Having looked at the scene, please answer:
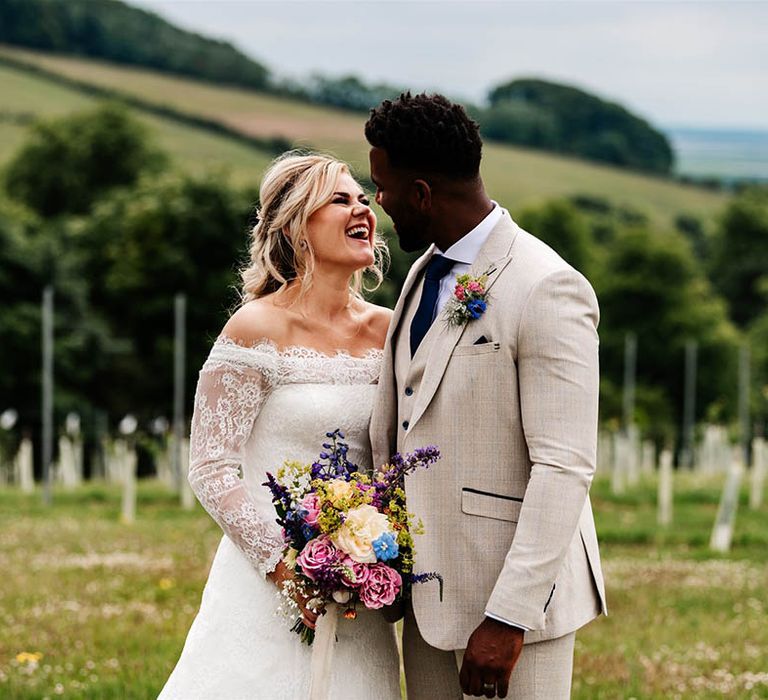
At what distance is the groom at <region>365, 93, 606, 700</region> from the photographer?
13.2 ft

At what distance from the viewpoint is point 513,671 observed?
4215mm

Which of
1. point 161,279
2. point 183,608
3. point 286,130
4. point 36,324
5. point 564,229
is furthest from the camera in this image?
point 286,130

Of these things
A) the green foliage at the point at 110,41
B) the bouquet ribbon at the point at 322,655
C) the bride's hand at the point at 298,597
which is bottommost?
the bouquet ribbon at the point at 322,655

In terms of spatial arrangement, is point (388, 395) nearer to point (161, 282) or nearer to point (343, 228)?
point (343, 228)

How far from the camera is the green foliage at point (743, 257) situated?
231 feet

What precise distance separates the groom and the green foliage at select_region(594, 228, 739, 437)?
1955 inches

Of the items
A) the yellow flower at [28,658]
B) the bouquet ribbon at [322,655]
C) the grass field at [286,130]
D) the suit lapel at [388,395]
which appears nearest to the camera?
the bouquet ribbon at [322,655]

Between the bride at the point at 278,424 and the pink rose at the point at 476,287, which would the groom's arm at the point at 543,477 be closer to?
the pink rose at the point at 476,287

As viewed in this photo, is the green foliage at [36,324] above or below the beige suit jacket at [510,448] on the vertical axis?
below

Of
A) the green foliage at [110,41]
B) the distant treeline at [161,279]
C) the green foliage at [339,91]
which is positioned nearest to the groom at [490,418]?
the distant treeline at [161,279]

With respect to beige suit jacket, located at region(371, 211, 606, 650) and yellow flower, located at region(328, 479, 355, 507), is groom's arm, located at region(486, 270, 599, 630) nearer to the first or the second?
beige suit jacket, located at region(371, 211, 606, 650)

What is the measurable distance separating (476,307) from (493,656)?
1.02 meters

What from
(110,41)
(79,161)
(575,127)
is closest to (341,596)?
(79,161)

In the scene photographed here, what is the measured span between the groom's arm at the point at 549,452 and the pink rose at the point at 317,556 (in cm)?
48
